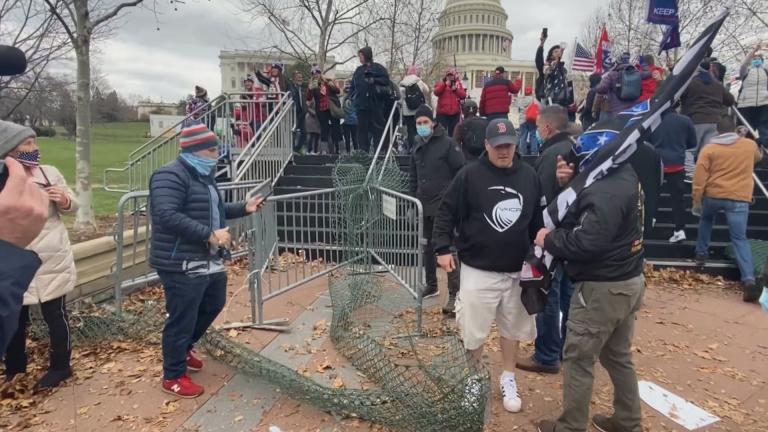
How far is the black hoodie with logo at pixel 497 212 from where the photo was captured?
3.35m

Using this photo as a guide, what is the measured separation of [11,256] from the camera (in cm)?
153

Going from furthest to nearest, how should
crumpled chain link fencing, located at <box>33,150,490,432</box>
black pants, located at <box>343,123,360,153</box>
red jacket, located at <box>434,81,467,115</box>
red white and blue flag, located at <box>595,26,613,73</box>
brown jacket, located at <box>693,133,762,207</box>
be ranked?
black pants, located at <box>343,123,360,153</box>, red white and blue flag, located at <box>595,26,613,73</box>, red jacket, located at <box>434,81,467,115</box>, brown jacket, located at <box>693,133,762,207</box>, crumpled chain link fencing, located at <box>33,150,490,432</box>

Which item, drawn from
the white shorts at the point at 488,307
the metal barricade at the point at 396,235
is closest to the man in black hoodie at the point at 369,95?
the metal barricade at the point at 396,235

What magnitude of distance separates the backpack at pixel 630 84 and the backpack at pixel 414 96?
349 centimetres

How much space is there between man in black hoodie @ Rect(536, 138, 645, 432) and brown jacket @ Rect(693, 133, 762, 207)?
161 inches

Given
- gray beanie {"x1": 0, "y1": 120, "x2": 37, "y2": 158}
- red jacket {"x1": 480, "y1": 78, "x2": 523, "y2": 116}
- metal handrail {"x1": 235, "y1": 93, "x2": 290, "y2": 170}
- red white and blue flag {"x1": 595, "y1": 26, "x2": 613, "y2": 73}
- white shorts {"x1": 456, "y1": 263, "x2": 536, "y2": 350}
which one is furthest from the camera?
red white and blue flag {"x1": 595, "y1": 26, "x2": 613, "y2": 73}

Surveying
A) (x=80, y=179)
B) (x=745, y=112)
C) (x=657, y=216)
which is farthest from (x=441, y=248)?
(x=745, y=112)

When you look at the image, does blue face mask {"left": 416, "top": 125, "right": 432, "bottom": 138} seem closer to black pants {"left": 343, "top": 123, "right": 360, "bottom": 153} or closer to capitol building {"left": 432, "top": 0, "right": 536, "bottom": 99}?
black pants {"left": 343, "top": 123, "right": 360, "bottom": 153}

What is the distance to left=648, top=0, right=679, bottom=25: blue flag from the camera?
22.4 ft

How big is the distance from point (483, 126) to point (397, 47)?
16.3 metres

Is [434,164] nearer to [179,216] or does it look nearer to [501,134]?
[501,134]

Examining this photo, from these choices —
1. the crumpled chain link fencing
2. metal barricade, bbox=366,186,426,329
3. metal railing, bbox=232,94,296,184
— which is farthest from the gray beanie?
metal railing, bbox=232,94,296,184

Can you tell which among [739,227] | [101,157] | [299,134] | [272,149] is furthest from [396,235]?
[101,157]

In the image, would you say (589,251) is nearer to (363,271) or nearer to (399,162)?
(363,271)
